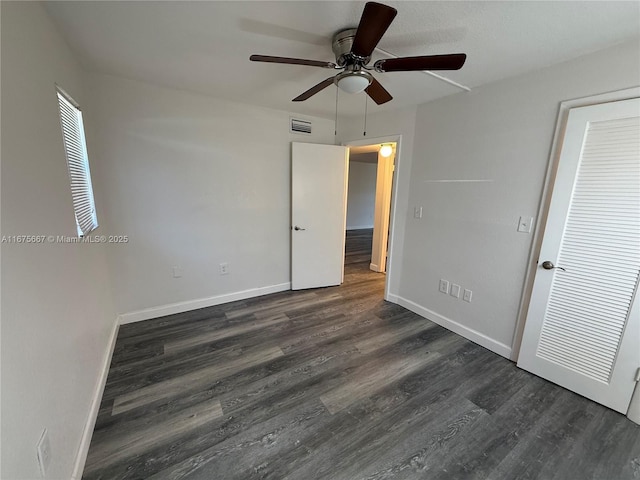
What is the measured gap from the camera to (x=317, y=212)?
3.52 m

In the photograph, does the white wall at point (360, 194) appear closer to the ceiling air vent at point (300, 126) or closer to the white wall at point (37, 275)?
the ceiling air vent at point (300, 126)

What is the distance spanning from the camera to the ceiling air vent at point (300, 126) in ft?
10.6

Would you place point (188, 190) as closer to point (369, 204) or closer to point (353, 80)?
point (353, 80)

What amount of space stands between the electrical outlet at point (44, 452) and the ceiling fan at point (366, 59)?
191 centimetres

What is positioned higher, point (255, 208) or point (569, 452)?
point (255, 208)

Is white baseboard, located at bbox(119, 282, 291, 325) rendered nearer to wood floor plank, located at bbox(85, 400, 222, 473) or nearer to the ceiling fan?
wood floor plank, located at bbox(85, 400, 222, 473)

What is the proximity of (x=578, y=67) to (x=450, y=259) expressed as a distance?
1695 millimetres

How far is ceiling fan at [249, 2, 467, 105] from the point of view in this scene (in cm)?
113

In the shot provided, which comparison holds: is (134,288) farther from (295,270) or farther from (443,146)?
(443,146)

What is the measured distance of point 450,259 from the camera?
266cm

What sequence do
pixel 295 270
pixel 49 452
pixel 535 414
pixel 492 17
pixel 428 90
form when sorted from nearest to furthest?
→ 1. pixel 49 452
2. pixel 492 17
3. pixel 535 414
4. pixel 428 90
5. pixel 295 270

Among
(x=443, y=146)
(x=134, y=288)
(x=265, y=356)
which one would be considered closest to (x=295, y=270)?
(x=265, y=356)

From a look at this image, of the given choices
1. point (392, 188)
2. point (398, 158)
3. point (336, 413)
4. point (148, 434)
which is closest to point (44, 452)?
point (148, 434)

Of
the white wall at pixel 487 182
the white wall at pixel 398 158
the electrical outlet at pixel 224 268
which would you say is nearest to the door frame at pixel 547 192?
the white wall at pixel 487 182
